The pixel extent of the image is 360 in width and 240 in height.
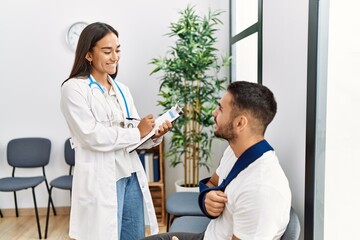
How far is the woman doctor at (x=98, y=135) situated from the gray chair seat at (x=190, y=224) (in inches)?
12.6

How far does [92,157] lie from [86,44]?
0.55m

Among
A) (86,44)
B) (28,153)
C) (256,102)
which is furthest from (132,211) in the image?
(28,153)

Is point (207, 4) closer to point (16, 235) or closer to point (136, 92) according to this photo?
point (136, 92)

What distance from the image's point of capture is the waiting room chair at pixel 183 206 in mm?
2234

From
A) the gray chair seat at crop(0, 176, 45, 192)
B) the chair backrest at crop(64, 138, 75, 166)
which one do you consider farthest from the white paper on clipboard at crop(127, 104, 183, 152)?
the chair backrest at crop(64, 138, 75, 166)

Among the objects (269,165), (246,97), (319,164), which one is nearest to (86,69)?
(246,97)

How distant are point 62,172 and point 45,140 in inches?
15.1

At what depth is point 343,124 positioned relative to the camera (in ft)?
4.26

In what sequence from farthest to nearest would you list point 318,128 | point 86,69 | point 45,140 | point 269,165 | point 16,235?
point 45,140 < point 16,235 < point 86,69 < point 318,128 < point 269,165

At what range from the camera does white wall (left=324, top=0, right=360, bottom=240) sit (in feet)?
3.99

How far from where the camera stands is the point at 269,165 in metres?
1.18

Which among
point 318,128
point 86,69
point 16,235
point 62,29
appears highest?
point 62,29

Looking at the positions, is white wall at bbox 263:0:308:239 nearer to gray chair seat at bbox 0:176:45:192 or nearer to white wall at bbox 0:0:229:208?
white wall at bbox 0:0:229:208

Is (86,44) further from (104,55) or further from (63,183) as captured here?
(63,183)
